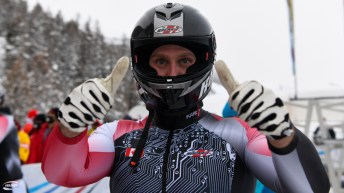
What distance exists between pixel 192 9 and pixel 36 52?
202 feet

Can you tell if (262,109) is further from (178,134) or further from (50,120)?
(50,120)

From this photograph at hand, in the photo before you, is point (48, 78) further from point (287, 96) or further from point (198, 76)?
point (198, 76)

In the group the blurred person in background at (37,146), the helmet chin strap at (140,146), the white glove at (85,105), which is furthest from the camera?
the blurred person in background at (37,146)

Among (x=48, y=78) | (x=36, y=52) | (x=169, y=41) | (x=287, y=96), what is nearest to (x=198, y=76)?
(x=169, y=41)

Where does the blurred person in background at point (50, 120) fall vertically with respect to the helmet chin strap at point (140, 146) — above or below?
below

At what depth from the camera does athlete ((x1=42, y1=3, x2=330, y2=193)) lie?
1.66 metres

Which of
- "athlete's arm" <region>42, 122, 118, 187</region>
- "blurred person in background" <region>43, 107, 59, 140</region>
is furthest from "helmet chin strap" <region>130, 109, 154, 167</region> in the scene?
"blurred person in background" <region>43, 107, 59, 140</region>

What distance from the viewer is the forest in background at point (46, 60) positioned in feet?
155

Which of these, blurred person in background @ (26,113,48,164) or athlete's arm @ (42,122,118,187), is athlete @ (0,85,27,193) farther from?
blurred person in background @ (26,113,48,164)

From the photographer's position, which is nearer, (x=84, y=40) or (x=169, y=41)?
(x=169, y=41)

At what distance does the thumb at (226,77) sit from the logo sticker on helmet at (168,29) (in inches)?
13.0

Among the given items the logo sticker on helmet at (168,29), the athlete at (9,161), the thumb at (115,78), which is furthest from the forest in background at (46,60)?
the thumb at (115,78)

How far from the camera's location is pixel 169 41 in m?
2.06

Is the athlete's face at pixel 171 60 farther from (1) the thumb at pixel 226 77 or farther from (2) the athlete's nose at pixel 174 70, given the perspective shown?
(1) the thumb at pixel 226 77
